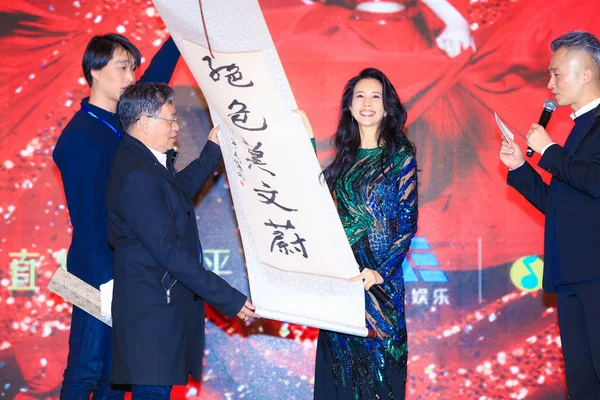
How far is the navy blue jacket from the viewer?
101 inches

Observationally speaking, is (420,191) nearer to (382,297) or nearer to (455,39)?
(455,39)

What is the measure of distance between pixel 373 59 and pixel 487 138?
709mm

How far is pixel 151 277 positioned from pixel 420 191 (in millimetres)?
1708

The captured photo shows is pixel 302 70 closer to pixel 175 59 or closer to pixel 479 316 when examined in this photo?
pixel 175 59

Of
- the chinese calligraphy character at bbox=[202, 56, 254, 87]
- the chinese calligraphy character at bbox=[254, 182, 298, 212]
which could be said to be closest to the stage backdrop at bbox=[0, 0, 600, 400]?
the chinese calligraphy character at bbox=[254, 182, 298, 212]

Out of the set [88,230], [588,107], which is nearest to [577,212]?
[588,107]

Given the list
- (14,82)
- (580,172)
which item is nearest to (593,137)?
(580,172)

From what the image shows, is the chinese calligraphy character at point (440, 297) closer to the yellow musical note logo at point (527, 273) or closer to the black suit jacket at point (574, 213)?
the yellow musical note logo at point (527, 273)

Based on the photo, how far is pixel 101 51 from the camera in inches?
109

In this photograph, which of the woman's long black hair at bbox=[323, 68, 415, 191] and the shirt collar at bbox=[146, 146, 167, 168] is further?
the woman's long black hair at bbox=[323, 68, 415, 191]

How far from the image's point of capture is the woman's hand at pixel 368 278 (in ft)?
7.92

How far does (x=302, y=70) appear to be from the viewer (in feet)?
11.7

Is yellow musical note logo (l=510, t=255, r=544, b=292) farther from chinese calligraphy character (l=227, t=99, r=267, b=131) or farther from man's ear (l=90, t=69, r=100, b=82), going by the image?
man's ear (l=90, t=69, r=100, b=82)

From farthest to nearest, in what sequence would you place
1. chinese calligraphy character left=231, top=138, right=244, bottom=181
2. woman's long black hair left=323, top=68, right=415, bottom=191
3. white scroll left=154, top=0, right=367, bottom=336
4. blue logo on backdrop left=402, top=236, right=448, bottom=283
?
1. blue logo on backdrop left=402, top=236, right=448, bottom=283
2. woman's long black hair left=323, top=68, right=415, bottom=191
3. chinese calligraphy character left=231, top=138, right=244, bottom=181
4. white scroll left=154, top=0, right=367, bottom=336
